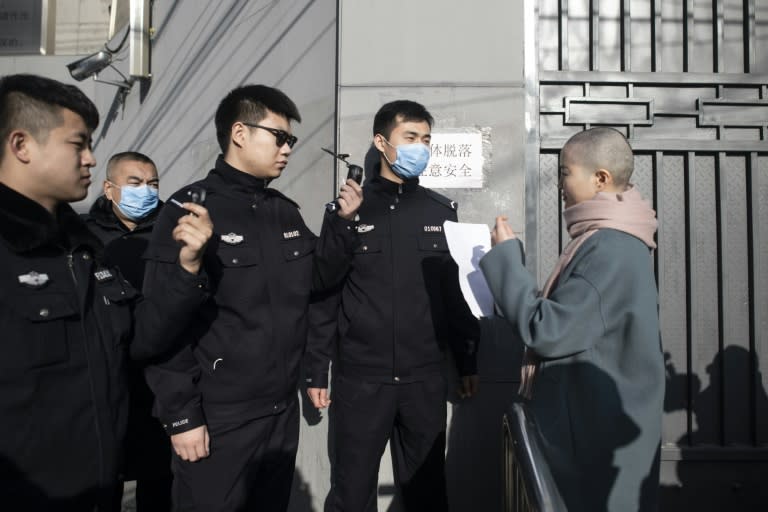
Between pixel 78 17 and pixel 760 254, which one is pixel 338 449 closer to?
pixel 760 254

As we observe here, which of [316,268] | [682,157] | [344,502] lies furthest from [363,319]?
[682,157]

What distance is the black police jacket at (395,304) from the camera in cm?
287

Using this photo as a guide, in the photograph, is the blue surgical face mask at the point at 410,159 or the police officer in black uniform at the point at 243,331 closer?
the police officer in black uniform at the point at 243,331

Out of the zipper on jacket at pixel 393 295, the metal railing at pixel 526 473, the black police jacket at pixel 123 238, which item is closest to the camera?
the metal railing at pixel 526 473

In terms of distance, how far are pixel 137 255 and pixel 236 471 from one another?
1615 millimetres

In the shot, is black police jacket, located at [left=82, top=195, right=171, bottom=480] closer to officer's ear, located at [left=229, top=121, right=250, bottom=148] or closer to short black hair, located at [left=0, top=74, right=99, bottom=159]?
officer's ear, located at [left=229, top=121, right=250, bottom=148]

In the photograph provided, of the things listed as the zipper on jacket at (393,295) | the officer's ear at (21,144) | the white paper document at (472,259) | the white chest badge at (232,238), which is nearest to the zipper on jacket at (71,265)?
the officer's ear at (21,144)

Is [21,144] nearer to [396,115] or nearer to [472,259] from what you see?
[472,259]

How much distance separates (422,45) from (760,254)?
2.57 m

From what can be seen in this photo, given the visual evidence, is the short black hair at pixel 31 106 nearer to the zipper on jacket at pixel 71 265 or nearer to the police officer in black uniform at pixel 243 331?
the zipper on jacket at pixel 71 265

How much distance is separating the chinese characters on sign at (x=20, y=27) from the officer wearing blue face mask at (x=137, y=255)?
4262 millimetres

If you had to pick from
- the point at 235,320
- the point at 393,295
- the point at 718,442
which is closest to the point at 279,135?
the point at 235,320

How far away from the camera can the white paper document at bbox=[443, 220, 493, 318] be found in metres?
2.33

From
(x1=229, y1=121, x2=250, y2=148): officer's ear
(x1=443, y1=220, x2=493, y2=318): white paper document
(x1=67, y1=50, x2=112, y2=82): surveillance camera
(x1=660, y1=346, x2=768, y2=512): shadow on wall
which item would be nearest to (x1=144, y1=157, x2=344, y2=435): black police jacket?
(x1=229, y1=121, x2=250, y2=148): officer's ear
